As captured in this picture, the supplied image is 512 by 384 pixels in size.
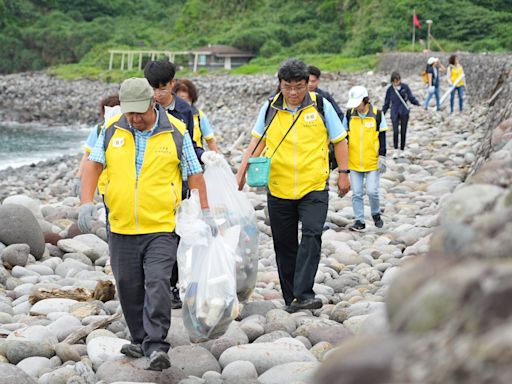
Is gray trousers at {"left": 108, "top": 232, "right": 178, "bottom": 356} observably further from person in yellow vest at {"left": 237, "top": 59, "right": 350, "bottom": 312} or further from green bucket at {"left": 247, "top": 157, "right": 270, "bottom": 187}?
person in yellow vest at {"left": 237, "top": 59, "right": 350, "bottom": 312}

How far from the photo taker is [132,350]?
4.97 m

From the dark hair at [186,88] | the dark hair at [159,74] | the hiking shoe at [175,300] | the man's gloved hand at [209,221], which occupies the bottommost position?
the hiking shoe at [175,300]

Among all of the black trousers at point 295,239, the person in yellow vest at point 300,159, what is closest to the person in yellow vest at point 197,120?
the person in yellow vest at point 300,159

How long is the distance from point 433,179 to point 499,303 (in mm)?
11144

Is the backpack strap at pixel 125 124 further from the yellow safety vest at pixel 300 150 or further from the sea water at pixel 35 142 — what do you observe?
the sea water at pixel 35 142

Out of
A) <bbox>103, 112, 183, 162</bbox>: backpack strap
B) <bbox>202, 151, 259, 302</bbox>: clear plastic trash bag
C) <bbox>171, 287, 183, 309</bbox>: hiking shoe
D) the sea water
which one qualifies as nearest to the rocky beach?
<bbox>171, 287, 183, 309</bbox>: hiking shoe

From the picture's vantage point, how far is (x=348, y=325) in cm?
549

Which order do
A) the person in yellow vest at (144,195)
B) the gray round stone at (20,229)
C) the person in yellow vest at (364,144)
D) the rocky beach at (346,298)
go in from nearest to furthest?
the rocky beach at (346,298)
the person in yellow vest at (144,195)
the gray round stone at (20,229)
the person in yellow vest at (364,144)

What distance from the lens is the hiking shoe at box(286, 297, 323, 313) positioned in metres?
6.09

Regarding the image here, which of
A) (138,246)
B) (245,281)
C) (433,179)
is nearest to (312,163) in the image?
(245,281)

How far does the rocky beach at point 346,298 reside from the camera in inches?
66.7

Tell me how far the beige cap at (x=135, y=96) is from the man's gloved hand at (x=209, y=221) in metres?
0.75

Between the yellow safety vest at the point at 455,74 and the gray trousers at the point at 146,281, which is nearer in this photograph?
the gray trousers at the point at 146,281

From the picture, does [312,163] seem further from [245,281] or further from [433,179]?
[433,179]
